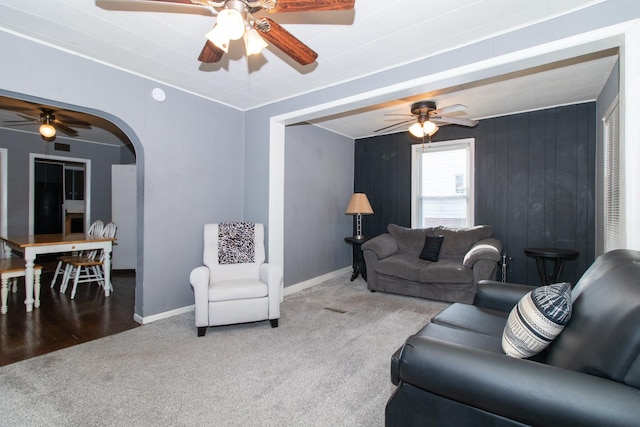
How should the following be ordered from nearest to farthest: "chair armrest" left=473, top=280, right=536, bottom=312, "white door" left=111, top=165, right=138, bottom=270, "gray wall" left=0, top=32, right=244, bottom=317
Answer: "chair armrest" left=473, top=280, right=536, bottom=312 < "gray wall" left=0, top=32, right=244, bottom=317 < "white door" left=111, top=165, right=138, bottom=270

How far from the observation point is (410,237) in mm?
4832

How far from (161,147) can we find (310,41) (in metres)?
1.94

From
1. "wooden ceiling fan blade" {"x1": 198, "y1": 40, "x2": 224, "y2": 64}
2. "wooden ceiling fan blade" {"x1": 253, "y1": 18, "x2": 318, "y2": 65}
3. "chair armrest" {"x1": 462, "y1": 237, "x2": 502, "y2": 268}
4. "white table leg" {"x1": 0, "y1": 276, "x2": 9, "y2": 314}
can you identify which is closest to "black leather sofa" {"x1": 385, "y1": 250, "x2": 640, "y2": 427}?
"wooden ceiling fan blade" {"x1": 253, "y1": 18, "x2": 318, "y2": 65}

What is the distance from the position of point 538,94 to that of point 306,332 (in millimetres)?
3716

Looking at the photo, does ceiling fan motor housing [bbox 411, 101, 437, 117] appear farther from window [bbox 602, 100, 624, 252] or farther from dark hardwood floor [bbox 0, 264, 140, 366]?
dark hardwood floor [bbox 0, 264, 140, 366]

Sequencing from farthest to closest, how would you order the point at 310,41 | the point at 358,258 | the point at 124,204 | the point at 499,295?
the point at 124,204, the point at 358,258, the point at 310,41, the point at 499,295

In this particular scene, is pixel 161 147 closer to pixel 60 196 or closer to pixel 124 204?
pixel 124 204

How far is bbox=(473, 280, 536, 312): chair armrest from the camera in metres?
2.11

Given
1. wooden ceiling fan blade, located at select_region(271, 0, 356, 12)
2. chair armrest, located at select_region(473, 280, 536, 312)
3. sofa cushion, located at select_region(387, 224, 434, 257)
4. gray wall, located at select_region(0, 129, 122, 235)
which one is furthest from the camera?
gray wall, located at select_region(0, 129, 122, 235)

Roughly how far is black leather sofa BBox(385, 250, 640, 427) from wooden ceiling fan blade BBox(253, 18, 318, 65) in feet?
5.66

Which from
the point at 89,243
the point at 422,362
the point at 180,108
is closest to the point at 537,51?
the point at 422,362

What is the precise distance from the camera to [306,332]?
3035 millimetres

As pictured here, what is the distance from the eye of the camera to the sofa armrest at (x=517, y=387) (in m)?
0.94

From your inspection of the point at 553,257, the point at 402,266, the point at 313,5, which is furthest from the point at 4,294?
the point at 553,257
